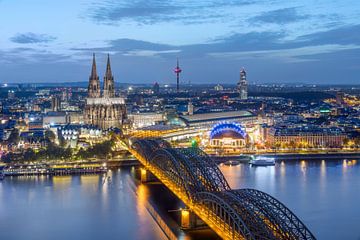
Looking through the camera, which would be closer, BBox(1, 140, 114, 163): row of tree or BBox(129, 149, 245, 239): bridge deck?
BBox(129, 149, 245, 239): bridge deck

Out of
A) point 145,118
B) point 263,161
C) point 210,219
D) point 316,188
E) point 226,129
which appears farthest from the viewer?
point 145,118

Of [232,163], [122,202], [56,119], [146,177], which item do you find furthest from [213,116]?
[122,202]

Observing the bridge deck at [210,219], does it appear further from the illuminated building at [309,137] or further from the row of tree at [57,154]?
the illuminated building at [309,137]

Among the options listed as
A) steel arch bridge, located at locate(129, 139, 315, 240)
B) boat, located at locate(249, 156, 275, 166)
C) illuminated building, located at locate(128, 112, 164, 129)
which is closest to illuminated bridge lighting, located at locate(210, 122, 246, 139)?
boat, located at locate(249, 156, 275, 166)

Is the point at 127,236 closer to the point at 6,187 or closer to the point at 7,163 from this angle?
the point at 6,187

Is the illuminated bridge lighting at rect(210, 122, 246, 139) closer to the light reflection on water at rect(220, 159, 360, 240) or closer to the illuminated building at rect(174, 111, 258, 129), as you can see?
the illuminated building at rect(174, 111, 258, 129)

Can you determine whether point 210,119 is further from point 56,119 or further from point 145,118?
point 56,119
